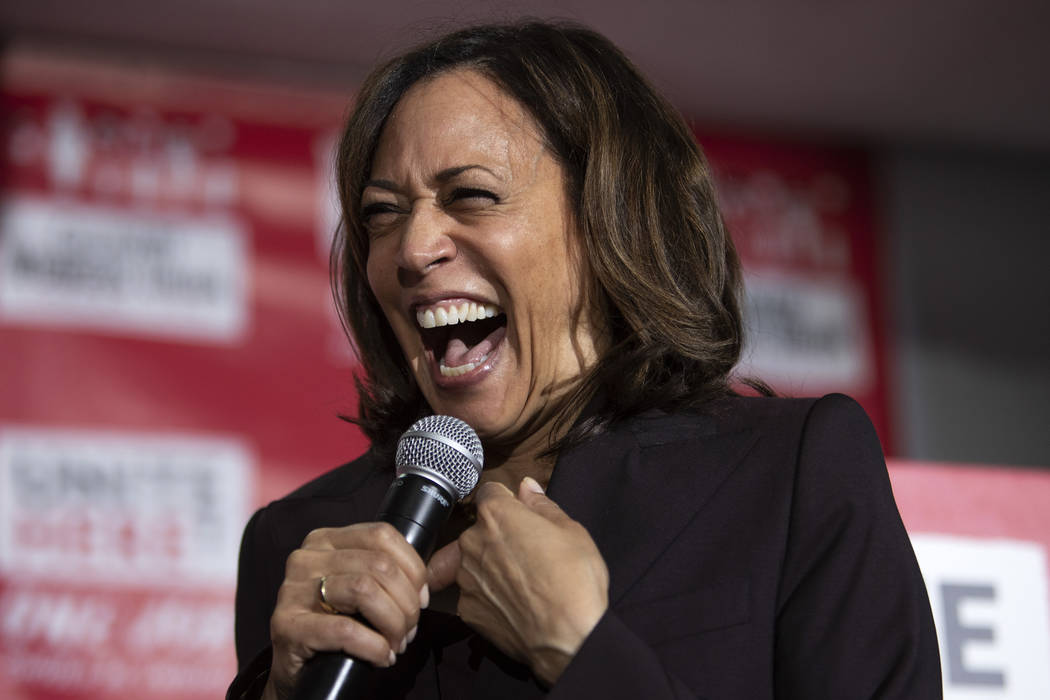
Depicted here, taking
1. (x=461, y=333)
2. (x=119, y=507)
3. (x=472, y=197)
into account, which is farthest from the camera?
(x=119, y=507)

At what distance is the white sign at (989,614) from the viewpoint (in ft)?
5.39

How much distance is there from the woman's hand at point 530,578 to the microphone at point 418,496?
0.13ft

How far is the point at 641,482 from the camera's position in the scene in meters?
1.26

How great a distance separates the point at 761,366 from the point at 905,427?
0.68 metres

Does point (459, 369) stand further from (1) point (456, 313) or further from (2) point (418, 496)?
(2) point (418, 496)

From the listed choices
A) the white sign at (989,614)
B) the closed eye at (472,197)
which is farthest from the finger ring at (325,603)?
the white sign at (989,614)

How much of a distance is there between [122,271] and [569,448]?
2.52 m

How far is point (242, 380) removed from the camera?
356cm

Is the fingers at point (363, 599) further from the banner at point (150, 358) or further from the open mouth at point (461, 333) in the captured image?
the banner at point (150, 358)

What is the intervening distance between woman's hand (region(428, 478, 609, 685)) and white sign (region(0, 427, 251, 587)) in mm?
2378

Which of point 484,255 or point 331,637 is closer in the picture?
point 331,637

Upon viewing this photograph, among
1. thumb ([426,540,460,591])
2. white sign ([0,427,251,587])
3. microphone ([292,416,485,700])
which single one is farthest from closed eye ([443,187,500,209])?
white sign ([0,427,251,587])

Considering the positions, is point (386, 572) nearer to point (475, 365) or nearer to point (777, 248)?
point (475, 365)

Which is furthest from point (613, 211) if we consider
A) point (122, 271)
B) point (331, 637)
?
point (122, 271)
